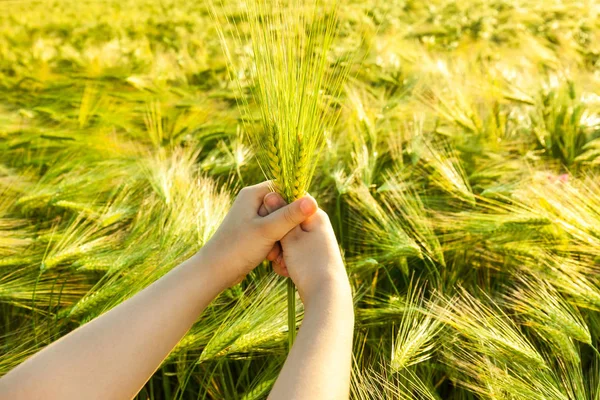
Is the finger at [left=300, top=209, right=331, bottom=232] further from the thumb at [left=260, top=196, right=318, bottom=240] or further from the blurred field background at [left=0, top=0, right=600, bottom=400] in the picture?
the blurred field background at [left=0, top=0, right=600, bottom=400]

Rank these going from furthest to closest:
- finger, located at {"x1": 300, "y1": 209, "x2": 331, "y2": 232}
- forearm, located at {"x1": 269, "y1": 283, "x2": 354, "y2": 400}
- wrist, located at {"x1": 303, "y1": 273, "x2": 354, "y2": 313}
A: 1. finger, located at {"x1": 300, "y1": 209, "x2": 331, "y2": 232}
2. wrist, located at {"x1": 303, "y1": 273, "x2": 354, "y2": 313}
3. forearm, located at {"x1": 269, "y1": 283, "x2": 354, "y2": 400}

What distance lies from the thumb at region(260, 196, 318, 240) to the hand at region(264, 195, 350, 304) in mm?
34

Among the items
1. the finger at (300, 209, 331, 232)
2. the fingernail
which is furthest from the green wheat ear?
the finger at (300, 209, 331, 232)

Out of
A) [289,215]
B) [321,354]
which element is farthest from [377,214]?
[321,354]

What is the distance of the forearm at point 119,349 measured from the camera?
2.96 feet

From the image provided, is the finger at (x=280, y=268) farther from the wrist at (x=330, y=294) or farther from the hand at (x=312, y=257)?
the wrist at (x=330, y=294)

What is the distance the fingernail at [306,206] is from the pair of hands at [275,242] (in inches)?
0.4

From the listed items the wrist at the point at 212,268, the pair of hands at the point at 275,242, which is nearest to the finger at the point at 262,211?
the pair of hands at the point at 275,242

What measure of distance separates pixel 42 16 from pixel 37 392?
4683mm

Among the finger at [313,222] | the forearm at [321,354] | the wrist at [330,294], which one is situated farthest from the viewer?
the finger at [313,222]

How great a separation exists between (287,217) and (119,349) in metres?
0.33

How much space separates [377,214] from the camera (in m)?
1.35

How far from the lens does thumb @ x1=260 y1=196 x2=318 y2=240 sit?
0.96 m

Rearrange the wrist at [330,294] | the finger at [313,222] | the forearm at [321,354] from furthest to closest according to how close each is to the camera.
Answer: the finger at [313,222]
the wrist at [330,294]
the forearm at [321,354]
